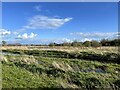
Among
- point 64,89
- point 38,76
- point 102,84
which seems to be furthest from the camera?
point 38,76

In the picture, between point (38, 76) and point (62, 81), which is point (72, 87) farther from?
point (38, 76)

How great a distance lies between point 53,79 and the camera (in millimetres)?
13180

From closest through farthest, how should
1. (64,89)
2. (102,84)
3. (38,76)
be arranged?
(64,89) → (102,84) → (38,76)

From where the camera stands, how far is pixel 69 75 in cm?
→ 1405

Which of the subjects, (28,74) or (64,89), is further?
(28,74)

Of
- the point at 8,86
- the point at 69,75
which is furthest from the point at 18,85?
the point at 69,75

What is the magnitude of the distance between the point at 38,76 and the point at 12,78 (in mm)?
1476

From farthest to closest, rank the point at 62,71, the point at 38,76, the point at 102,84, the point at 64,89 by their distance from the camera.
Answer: the point at 62,71
the point at 38,76
the point at 102,84
the point at 64,89

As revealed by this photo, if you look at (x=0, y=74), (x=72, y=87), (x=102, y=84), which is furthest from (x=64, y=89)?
(x=0, y=74)

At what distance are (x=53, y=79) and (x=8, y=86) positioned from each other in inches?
102

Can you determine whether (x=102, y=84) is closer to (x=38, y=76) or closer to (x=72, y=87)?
(x=72, y=87)

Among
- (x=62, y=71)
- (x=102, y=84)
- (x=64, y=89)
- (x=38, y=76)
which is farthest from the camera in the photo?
(x=62, y=71)

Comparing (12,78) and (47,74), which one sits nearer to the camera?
(12,78)

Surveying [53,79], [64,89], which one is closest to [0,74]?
[53,79]
